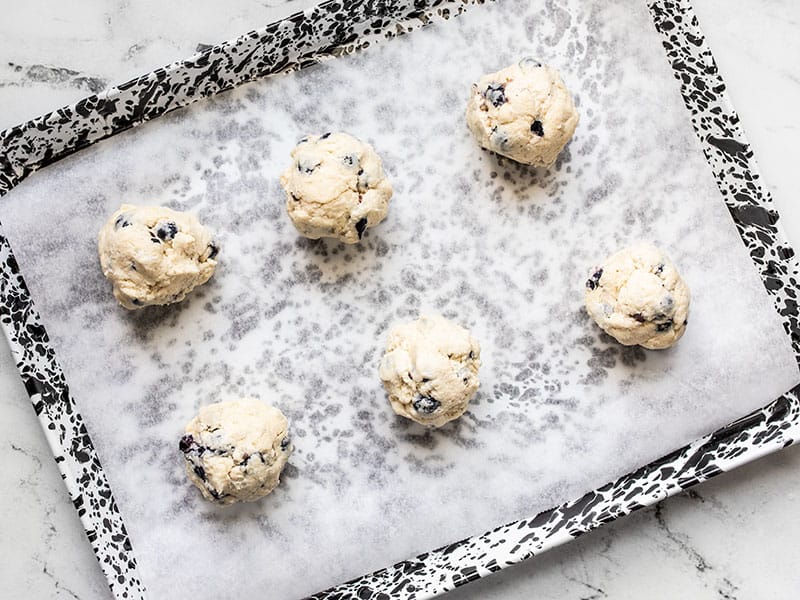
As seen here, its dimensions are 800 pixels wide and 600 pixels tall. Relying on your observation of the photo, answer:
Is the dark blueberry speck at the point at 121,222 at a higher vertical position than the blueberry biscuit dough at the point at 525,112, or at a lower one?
higher

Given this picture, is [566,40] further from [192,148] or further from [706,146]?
[192,148]

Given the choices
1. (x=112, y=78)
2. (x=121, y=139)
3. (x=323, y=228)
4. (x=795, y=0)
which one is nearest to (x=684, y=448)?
(x=323, y=228)

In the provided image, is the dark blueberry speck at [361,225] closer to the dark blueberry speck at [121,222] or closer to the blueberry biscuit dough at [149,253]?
the blueberry biscuit dough at [149,253]

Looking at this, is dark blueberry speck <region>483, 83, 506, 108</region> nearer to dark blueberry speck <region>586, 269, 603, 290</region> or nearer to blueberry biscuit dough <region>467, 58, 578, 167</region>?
blueberry biscuit dough <region>467, 58, 578, 167</region>

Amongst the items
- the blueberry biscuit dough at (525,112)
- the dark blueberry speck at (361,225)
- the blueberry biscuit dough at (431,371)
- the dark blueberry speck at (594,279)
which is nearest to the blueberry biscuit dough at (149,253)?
the dark blueberry speck at (361,225)

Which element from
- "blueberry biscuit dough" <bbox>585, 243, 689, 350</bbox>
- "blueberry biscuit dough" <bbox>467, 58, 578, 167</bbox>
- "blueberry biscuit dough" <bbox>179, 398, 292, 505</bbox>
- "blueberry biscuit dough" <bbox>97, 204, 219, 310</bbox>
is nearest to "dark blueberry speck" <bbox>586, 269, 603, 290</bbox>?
"blueberry biscuit dough" <bbox>585, 243, 689, 350</bbox>

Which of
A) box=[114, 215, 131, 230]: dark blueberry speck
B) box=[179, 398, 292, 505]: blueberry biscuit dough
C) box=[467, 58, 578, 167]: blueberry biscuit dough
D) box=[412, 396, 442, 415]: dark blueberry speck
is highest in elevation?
box=[114, 215, 131, 230]: dark blueberry speck
